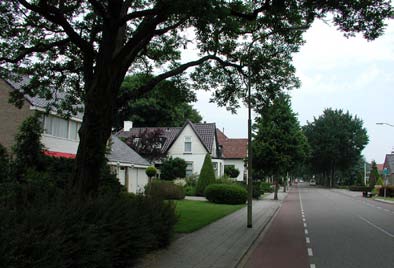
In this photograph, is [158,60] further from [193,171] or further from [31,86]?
[193,171]

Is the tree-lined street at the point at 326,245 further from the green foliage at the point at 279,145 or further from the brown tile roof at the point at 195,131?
the brown tile roof at the point at 195,131

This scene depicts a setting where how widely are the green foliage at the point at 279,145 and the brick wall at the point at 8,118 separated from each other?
21.0 m

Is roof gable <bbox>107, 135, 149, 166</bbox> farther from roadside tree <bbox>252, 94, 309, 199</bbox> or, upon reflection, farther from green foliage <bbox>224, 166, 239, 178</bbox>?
green foliage <bbox>224, 166, 239, 178</bbox>

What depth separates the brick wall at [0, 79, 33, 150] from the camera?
28.8 m

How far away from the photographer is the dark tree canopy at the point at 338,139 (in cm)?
8581

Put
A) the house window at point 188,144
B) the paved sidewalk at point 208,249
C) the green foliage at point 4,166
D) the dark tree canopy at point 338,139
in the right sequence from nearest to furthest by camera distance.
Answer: the paved sidewalk at point 208,249
the green foliage at point 4,166
the house window at point 188,144
the dark tree canopy at point 338,139

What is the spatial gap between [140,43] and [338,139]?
260ft

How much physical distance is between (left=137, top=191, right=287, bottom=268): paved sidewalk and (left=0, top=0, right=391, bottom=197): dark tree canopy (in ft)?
8.56

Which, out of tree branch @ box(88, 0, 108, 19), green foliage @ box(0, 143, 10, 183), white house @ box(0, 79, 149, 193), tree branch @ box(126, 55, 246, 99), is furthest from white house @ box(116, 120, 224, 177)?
tree branch @ box(88, 0, 108, 19)

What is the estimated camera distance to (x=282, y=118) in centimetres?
4166

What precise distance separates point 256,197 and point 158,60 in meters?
27.5

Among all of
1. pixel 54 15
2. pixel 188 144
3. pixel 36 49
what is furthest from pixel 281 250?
pixel 188 144

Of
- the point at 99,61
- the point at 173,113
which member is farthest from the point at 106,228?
the point at 173,113

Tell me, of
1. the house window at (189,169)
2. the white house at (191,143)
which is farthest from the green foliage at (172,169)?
the house window at (189,169)
